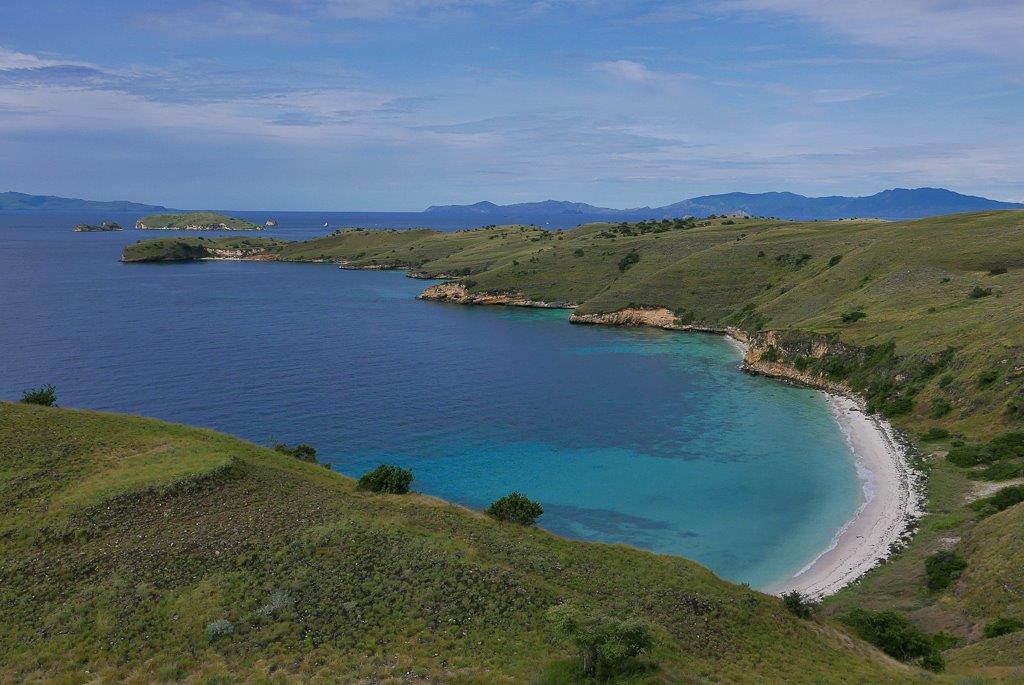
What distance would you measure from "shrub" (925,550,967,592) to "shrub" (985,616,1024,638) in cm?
589

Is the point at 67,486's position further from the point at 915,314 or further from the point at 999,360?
the point at 915,314

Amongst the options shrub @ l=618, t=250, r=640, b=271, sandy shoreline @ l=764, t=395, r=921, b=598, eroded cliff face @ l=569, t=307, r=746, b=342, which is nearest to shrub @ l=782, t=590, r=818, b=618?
sandy shoreline @ l=764, t=395, r=921, b=598

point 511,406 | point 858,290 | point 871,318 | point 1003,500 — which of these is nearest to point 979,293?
point 871,318

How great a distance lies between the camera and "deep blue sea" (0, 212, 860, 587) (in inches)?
1806

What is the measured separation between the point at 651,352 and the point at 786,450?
42.7 m

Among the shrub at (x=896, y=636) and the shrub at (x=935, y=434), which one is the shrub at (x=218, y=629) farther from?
the shrub at (x=935, y=434)

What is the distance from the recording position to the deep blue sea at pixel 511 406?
151 ft

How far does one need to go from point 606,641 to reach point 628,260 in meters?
130

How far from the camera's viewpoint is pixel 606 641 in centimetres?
2017

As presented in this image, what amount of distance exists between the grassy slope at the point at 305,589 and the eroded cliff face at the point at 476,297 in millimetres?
110733

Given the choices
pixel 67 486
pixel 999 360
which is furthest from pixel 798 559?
pixel 67 486

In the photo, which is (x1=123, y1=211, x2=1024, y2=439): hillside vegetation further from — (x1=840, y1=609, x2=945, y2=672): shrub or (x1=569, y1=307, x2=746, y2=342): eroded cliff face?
(x1=840, y1=609, x2=945, y2=672): shrub

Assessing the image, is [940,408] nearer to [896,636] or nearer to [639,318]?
[896,636]

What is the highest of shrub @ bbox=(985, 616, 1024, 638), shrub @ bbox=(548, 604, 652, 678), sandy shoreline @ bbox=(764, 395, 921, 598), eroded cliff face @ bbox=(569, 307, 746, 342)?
eroded cliff face @ bbox=(569, 307, 746, 342)
